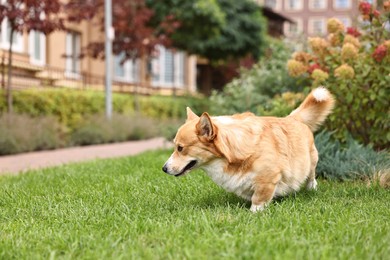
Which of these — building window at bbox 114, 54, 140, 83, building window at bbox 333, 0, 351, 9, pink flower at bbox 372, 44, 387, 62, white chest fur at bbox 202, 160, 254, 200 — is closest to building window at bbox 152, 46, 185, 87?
building window at bbox 114, 54, 140, 83

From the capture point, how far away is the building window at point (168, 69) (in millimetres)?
31453

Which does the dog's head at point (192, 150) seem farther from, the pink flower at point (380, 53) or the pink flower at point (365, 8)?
the pink flower at point (365, 8)

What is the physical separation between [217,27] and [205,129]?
24332 mm

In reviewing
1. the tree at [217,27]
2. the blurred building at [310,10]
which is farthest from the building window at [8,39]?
the blurred building at [310,10]

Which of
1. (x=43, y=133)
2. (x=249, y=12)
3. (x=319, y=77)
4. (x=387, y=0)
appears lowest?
(x=43, y=133)

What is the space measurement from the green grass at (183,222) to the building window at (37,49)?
46.6 ft

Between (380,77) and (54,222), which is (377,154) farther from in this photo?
(54,222)

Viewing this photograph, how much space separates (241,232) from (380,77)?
4.33 metres

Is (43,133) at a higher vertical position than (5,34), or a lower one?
lower

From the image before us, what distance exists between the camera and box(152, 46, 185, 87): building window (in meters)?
31.5

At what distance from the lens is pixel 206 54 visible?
3091 centimetres

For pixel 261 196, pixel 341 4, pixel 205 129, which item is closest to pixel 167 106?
pixel 261 196

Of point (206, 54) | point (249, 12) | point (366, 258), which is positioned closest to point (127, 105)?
point (206, 54)

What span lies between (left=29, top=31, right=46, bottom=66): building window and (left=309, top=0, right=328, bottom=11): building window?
171 ft
